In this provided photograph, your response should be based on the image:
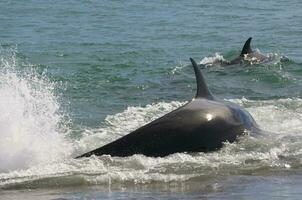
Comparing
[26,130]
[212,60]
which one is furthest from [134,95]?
[26,130]

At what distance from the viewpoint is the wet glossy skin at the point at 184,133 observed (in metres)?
9.94

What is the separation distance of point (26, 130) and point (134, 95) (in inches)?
209

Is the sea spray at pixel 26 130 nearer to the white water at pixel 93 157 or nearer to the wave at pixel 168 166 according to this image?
the white water at pixel 93 157

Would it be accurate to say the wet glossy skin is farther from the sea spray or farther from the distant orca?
the sea spray

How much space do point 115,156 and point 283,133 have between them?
131 inches

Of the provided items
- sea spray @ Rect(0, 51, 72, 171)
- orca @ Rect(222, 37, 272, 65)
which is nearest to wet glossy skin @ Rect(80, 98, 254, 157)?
sea spray @ Rect(0, 51, 72, 171)

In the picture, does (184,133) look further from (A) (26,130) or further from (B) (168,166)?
(A) (26,130)

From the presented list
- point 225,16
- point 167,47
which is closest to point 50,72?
point 167,47

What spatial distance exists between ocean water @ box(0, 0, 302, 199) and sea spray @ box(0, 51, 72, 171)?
0.06 ft

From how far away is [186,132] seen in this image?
1020 cm

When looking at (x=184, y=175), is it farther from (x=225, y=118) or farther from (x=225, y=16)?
(x=225, y=16)

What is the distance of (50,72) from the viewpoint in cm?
1902

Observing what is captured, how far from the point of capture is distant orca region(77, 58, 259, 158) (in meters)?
9.94

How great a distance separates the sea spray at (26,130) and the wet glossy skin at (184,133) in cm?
86
